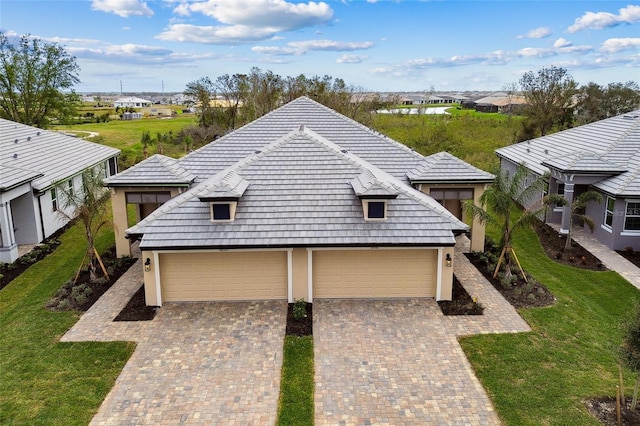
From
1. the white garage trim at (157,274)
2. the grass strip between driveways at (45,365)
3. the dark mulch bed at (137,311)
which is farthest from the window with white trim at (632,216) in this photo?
the grass strip between driveways at (45,365)

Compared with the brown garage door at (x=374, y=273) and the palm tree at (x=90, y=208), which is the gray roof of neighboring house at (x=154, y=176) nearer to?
the palm tree at (x=90, y=208)

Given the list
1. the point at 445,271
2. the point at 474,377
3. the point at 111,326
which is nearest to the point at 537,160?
the point at 445,271

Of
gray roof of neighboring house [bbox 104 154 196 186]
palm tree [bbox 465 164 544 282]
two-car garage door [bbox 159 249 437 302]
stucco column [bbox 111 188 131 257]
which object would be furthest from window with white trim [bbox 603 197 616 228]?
stucco column [bbox 111 188 131 257]

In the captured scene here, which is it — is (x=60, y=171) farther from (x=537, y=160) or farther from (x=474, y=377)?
(x=537, y=160)

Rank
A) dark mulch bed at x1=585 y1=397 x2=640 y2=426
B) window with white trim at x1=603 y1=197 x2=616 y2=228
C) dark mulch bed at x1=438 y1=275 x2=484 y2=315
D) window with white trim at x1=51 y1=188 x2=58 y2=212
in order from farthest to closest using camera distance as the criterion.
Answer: window with white trim at x1=51 y1=188 x2=58 y2=212 < window with white trim at x1=603 y1=197 x2=616 y2=228 < dark mulch bed at x1=438 y1=275 x2=484 y2=315 < dark mulch bed at x1=585 y1=397 x2=640 y2=426

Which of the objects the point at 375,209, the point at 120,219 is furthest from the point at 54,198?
the point at 375,209

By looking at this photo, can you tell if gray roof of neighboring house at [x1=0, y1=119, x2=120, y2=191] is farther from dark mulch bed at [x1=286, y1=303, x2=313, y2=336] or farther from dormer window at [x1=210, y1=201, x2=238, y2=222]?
dark mulch bed at [x1=286, y1=303, x2=313, y2=336]
